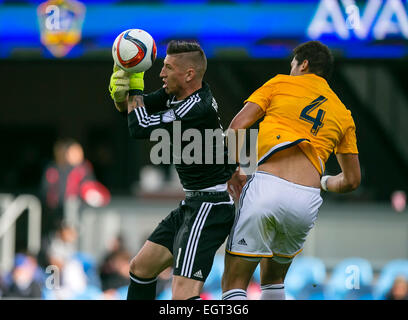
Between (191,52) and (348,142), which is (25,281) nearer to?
(191,52)

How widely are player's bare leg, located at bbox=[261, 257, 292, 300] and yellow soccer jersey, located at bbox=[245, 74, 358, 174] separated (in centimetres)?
74

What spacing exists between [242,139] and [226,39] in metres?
7.17

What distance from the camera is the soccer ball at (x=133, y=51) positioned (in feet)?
19.0

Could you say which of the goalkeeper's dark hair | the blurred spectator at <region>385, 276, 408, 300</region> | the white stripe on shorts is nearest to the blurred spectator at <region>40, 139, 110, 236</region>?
the blurred spectator at <region>385, 276, 408, 300</region>

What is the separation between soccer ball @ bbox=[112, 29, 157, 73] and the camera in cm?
578

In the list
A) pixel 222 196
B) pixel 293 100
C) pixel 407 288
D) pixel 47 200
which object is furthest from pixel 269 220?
pixel 47 200

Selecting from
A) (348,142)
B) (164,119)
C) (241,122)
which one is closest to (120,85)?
(164,119)

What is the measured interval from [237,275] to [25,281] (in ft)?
15.7

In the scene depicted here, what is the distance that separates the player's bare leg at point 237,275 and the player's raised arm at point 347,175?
0.84 meters

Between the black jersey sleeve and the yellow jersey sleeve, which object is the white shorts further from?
the black jersey sleeve

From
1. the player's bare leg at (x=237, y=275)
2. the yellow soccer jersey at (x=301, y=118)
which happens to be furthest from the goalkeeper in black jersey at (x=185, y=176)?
the yellow soccer jersey at (x=301, y=118)

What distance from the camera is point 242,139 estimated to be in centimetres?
564

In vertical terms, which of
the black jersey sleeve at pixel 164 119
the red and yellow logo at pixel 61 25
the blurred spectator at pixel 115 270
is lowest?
the blurred spectator at pixel 115 270

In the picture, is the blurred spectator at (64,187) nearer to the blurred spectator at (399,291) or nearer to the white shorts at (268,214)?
the blurred spectator at (399,291)
